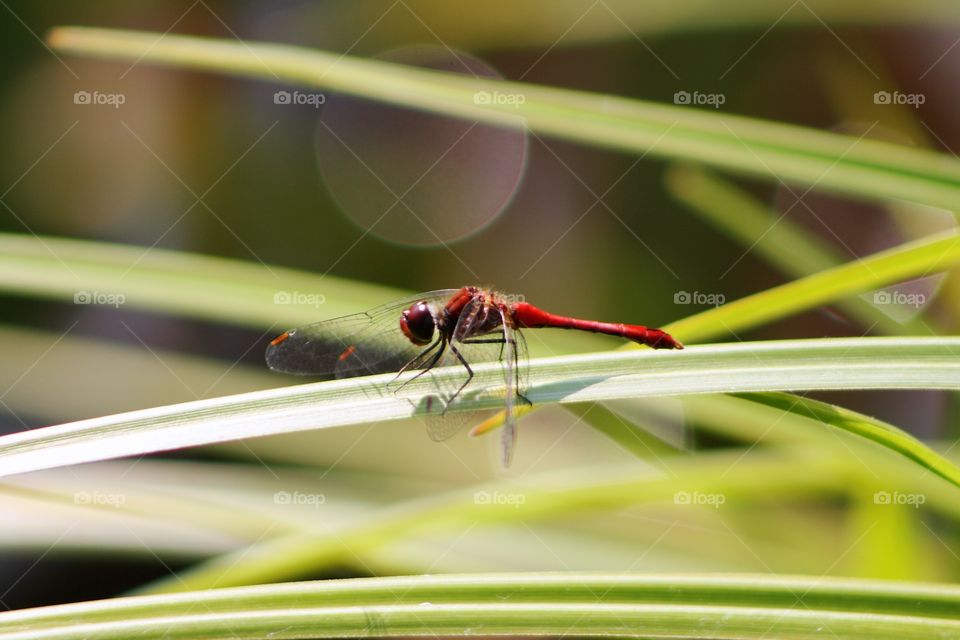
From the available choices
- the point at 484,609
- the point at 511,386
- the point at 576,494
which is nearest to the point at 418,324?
the point at 511,386

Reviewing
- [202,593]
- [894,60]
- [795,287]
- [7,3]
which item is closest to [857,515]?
[795,287]

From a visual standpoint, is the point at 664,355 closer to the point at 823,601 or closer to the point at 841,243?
the point at 823,601

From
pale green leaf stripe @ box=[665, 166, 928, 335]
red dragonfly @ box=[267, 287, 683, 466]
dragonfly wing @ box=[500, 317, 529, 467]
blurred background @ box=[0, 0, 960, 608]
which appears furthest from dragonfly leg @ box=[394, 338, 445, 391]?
pale green leaf stripe @ box=[665, 166, 928, 335]

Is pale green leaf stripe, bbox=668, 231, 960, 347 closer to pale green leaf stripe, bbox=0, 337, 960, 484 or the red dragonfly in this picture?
pale green leaf stripe, bbox=0, 337, 960, 484

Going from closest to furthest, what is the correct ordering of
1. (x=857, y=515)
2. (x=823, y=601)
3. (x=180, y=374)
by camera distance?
(x=823, y=601)
(x=857, y=515)
(x=180, y=374)

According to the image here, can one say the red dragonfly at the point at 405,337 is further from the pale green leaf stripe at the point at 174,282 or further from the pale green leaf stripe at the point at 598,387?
the pale green leaf stripe at the point at 598,387

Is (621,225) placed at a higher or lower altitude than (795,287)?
higher
